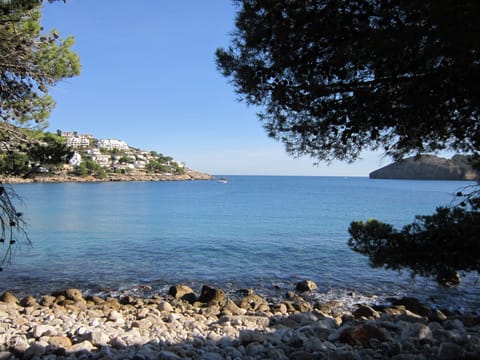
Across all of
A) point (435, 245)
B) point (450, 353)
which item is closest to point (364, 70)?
point (435, 245)

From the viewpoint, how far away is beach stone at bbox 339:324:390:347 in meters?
5.45

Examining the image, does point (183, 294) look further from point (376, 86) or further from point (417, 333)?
point (376, 86)

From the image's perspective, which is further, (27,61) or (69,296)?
(69,296)

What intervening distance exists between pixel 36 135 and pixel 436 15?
25.2ft

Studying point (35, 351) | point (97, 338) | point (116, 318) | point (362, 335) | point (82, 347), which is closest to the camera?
point (35, 351)

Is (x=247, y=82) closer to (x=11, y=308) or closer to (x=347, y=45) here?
(x=347, y=45)

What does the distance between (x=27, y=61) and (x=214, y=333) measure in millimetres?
5789

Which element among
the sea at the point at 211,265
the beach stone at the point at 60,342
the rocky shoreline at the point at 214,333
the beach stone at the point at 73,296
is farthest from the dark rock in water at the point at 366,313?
the beach stone at the point at 73,296

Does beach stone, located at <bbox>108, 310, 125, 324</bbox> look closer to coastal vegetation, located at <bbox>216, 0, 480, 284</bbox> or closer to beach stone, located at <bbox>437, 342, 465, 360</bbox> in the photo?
coastal vegetation, located at <bbox>216, 0, 480, 284</bbox>

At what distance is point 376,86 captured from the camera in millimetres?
3980

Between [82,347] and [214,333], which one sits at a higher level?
[82,347]

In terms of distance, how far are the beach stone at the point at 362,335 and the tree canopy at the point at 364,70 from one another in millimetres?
2857

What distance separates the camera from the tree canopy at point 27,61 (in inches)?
222

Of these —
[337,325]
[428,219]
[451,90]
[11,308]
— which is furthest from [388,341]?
[11,308]
